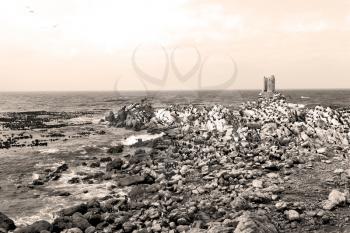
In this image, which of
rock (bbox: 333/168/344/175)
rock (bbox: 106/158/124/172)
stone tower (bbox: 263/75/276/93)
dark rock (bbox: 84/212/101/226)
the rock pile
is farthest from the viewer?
stone tower (bbox: 263/75/276/93)

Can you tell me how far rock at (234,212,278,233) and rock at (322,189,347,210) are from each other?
13.1ft

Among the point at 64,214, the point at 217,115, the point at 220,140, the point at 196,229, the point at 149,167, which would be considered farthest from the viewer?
the point at 217,115

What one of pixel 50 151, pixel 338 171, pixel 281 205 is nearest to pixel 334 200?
pixel 281 205

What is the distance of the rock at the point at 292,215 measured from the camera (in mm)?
17141

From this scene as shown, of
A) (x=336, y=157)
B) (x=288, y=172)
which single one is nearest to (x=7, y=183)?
(x=288, y=172)

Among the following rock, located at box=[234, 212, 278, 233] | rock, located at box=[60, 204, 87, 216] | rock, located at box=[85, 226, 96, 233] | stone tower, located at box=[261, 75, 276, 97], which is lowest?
rock, located at box=[85, 226, 96, 233]

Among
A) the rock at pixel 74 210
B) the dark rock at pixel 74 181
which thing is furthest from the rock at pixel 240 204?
the dark rock at pixel 74 181

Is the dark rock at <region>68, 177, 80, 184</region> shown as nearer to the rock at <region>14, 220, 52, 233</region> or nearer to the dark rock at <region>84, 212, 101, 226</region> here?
the dark rock at <region>84, 212, 101, 226</region>

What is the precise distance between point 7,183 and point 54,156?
10.1 metres

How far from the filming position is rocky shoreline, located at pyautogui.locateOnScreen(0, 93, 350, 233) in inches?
694

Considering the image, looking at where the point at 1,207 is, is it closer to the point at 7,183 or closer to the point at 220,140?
the point at 7,183

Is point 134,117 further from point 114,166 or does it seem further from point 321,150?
point 321,150

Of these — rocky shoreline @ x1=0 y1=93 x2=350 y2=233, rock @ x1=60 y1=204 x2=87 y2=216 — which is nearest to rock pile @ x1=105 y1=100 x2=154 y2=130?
rocky shoreline @ x1=0 y1=93 x2=350 y2=233

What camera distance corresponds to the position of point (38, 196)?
2433 cm
